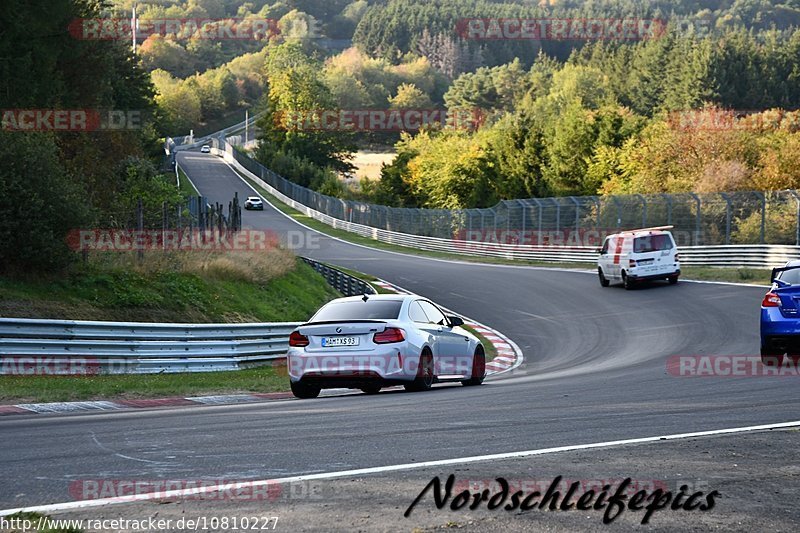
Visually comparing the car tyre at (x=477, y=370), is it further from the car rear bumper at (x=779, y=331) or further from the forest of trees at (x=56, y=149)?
the forest of trees at (x=56, y=149)

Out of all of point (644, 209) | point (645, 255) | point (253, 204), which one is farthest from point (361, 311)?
point (253, 204)

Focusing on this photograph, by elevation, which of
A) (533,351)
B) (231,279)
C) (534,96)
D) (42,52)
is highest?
(534,96)

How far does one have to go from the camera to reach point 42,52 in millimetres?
32062

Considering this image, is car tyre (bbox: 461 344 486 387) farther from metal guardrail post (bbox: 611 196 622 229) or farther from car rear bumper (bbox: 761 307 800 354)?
metal guardrail post (bbox: 611 196 622 229)

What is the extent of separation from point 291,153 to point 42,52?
298ft

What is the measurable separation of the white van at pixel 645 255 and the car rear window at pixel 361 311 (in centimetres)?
2081

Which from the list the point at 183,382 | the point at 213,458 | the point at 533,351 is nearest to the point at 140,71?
the point at 533,351

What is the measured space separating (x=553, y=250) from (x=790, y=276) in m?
34.3

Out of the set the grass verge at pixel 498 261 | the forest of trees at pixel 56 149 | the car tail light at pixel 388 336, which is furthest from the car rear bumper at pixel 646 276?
the car tail light at pixel 388 336

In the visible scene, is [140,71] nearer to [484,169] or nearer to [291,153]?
[484,169]

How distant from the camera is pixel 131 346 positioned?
1720 centimetres
